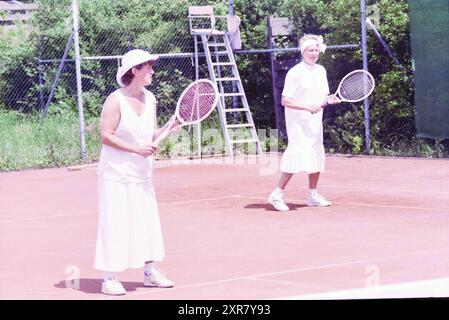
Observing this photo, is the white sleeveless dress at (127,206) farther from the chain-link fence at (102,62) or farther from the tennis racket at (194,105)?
the chain-link fence at (102,62)

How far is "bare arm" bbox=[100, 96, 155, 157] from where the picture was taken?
727cm

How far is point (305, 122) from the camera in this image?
1126 cm

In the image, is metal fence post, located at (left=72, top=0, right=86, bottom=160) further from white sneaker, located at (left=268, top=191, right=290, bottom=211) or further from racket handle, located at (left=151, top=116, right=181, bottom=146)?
racket handle, located at (left=151, top=116, right=181, bottom=146)

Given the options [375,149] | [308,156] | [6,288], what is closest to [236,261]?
[6,288]

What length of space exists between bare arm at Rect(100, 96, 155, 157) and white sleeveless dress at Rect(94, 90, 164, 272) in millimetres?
37

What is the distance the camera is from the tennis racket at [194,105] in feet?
25.0

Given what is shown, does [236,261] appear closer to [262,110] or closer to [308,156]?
[308,156]

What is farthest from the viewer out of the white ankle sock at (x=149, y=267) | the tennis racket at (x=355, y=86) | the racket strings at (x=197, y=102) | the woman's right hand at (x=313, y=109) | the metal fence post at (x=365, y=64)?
the metal fence post at (x=365, y=64)

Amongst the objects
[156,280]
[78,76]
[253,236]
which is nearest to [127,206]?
[156,280]

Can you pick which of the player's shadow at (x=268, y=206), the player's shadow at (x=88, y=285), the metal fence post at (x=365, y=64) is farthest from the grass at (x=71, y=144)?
the player's shadow at (x=88, y=285)

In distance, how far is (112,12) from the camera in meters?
19.3

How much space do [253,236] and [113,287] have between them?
2.57 m

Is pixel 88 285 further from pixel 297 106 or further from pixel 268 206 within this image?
pixel 268 206
